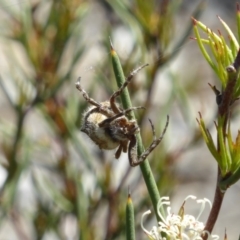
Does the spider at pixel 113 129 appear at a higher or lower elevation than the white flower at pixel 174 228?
higher

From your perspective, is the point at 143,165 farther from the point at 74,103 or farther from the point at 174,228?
the point at 74,103

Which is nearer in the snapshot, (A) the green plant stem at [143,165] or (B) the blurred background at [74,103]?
(A) the green plant stem at [143,165]

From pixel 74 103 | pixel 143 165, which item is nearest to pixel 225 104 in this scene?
pixel 143 165

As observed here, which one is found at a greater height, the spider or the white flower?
the spider

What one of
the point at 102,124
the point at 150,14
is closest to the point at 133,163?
the point at 102,124

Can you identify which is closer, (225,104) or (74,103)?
(225,104)

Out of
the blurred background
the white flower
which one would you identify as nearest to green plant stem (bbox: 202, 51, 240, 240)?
the white flower

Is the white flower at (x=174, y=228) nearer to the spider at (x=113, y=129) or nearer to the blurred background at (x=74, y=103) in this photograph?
the spider at (x=113, y=129)

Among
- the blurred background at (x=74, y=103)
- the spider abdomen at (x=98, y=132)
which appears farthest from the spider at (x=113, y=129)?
the blurred background at (x=74, y=103)

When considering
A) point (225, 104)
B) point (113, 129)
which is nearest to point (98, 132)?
point (113, 129)

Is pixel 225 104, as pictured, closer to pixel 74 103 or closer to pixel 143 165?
pixel 143 165

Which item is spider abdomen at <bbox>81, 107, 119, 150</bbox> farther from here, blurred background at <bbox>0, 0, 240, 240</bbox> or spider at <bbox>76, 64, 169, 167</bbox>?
blurred background at <bbox>0, 0, 240, 240</bbox>
